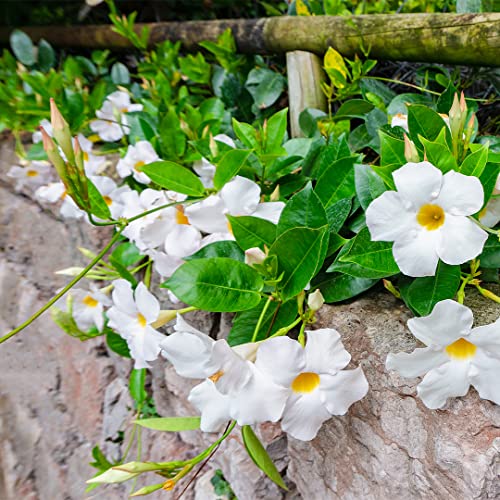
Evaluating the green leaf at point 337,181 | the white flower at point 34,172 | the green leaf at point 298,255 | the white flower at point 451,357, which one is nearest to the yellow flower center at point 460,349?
the white flower at point 451,357

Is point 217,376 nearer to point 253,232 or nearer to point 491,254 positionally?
point 253,232

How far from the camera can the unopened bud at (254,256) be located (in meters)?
0.70

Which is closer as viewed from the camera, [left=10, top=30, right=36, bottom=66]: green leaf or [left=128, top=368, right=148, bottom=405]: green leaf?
[left=128, top=368, right=148, bottom=405]: green leaf

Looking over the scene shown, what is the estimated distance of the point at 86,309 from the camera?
1.09 meters

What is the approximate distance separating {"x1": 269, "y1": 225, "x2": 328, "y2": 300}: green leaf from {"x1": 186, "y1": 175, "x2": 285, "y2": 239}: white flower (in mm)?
129

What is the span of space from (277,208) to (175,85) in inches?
39.2

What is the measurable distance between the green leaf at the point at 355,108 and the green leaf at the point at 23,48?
1.60 metres

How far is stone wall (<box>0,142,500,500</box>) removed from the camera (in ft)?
2.17

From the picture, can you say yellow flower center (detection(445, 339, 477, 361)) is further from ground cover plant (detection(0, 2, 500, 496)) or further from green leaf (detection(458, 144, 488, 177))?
green leaf (detection(458, 144, 488, 177))

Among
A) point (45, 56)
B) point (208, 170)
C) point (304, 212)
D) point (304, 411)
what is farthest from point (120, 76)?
point (304, 411)

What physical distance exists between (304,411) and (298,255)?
23cm

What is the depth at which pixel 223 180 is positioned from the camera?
0.89 meters

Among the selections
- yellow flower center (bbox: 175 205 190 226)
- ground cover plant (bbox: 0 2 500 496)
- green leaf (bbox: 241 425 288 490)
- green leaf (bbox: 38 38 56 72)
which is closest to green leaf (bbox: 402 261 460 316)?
ground cover plant (bbox: 0 2 500 496)

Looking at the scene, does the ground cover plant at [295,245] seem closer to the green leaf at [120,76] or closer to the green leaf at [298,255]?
the green leaf at [298,255]
